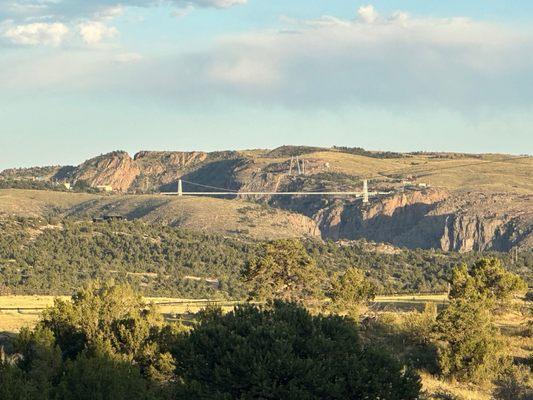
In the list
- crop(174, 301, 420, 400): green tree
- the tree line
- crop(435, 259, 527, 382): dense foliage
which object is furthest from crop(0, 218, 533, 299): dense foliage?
crop(174, 301, 420, 400): green tree

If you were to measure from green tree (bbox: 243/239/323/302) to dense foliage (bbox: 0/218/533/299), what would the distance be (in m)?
36.8

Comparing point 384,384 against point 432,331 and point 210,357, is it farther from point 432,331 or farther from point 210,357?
point 432,331

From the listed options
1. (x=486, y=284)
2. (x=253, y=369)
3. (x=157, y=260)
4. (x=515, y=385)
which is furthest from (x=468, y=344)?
(x=157, y=260)

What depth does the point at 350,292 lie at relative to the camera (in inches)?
2419

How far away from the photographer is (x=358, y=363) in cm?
3067

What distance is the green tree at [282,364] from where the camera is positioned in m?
29.6

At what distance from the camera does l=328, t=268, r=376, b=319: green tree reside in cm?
5981

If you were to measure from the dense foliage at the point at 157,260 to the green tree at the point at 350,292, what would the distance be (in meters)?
34.6

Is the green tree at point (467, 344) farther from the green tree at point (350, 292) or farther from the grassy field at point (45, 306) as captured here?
the grassy field at point (45, 306)

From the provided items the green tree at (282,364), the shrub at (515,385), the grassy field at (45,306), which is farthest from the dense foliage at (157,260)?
the green tree at (282,364)

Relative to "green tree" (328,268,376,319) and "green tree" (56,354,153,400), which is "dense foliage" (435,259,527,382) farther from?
"green tree" (56,354,153,400)

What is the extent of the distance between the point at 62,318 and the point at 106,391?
1434 centimetres

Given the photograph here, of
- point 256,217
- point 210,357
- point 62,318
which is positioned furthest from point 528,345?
point 256,217

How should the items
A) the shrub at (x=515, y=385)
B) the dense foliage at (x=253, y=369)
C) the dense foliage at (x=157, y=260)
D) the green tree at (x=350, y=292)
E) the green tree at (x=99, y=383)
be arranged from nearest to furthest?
the dense foliage at (x=253, y=369)
the green tree at (x=99, y=383)
the shrub at (x=515, y=385)
the green tree at (x=350, y=292)
the dense foliage at (x=157, y=260)
